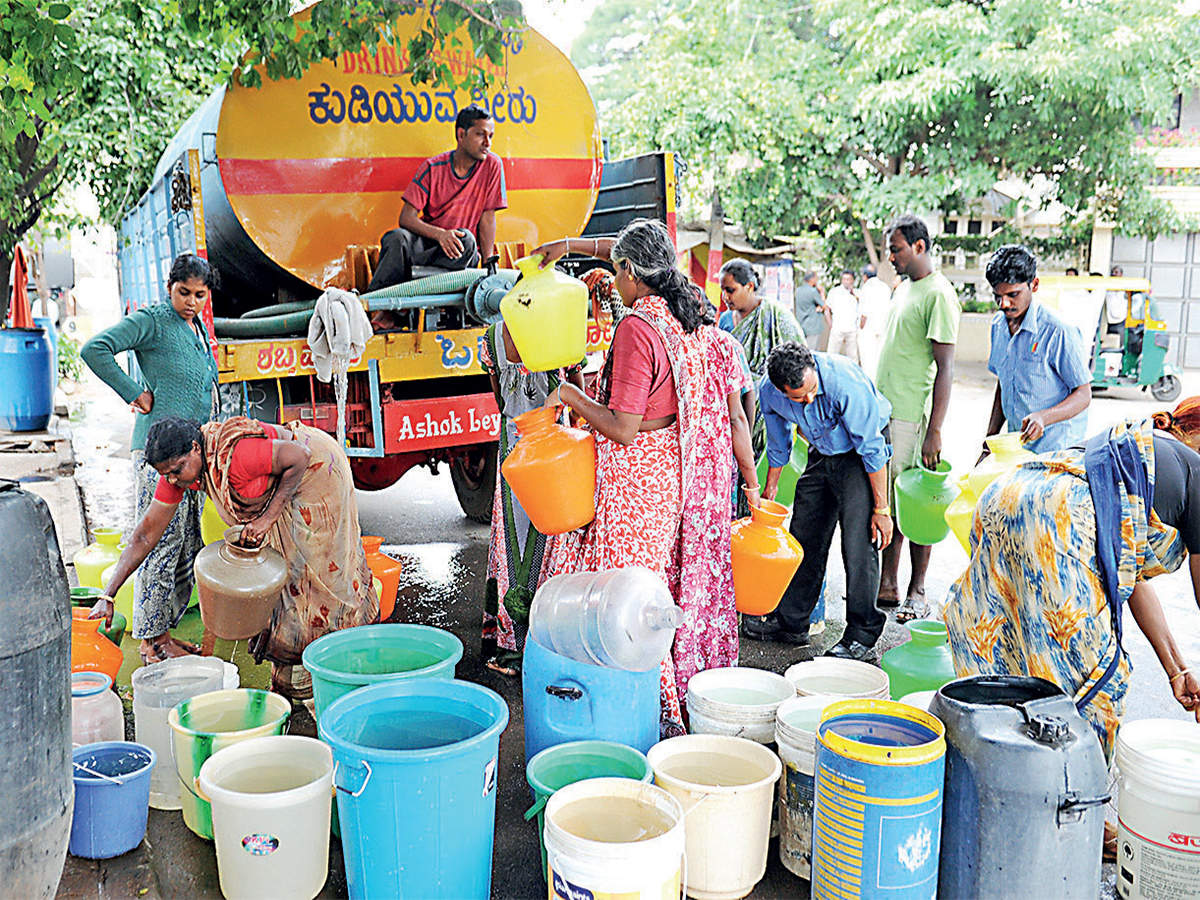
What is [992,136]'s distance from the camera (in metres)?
12.4

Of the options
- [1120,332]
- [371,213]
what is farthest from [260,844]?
[1120,332]

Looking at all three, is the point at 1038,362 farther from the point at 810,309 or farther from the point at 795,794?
the point at 810,309

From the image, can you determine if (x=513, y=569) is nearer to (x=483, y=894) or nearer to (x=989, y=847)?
(x=483, y=894)

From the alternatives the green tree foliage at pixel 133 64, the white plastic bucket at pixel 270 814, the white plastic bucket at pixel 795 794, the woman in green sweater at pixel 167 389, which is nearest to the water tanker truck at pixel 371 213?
the woman in green sweater at pixel 167 389

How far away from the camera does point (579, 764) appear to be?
2674mm

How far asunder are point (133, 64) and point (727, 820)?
7134 millimetres

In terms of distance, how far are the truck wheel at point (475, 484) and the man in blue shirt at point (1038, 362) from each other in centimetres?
281

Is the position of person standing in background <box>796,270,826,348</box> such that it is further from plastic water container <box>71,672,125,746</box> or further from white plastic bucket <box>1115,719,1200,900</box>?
plastic water container <box>71,672,125,746</box>

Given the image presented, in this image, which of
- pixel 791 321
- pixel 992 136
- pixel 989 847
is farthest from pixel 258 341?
pixel 992 136

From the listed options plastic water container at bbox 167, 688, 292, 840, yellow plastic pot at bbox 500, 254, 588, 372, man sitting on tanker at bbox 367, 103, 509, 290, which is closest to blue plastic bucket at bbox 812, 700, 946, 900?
plastic water container at bbox 167, 688, 292, 840

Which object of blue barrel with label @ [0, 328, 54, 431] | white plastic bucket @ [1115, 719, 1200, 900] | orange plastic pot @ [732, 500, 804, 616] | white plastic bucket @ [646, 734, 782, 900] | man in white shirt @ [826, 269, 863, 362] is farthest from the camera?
man in white shirt @ [826, 269, 863, 362]

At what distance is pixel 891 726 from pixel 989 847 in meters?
0.33

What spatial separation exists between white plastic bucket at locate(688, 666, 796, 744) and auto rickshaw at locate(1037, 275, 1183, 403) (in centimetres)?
1059

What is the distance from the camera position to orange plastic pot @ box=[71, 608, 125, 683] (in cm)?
326
